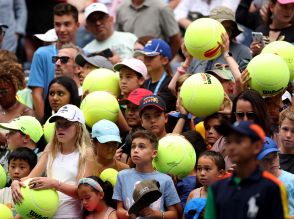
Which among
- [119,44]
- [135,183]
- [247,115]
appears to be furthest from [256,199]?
[119,44]

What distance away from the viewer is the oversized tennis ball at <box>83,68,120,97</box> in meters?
12.8

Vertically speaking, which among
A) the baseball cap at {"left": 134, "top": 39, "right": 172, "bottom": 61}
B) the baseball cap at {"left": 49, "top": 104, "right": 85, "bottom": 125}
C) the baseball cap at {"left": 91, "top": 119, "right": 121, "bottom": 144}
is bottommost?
the baseball cap at {"left": 91, "top": 119, "right": 121, "bottom": 144}

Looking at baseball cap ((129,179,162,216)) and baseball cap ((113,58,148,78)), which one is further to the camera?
baseball cap ((113,58,148,78))

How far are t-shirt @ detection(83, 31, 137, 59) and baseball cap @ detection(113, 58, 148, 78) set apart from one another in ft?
5.42

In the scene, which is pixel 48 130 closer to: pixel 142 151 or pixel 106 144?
pixel 106 144

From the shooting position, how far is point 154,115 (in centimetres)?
1182

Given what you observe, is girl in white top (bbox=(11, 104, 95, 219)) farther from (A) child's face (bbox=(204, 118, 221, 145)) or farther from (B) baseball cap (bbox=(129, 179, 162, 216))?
(A) child's face (bbox=(204, 118, 221, 145))

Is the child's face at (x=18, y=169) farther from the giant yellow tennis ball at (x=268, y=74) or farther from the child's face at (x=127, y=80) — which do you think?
the giant yellow tennis ball at (x=268, y=74)

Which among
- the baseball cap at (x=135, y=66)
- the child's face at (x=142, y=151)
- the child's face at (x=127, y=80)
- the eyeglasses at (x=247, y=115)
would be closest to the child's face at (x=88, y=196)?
the child's face at (x=142, y=151)

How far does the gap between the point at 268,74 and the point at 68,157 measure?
2187 millimetres

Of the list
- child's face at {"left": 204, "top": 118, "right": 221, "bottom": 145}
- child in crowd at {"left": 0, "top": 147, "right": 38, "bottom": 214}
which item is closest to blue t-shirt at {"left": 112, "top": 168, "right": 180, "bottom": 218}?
child's face at {"left": 204, "top": 118, "right": 221, "bottom": 145}

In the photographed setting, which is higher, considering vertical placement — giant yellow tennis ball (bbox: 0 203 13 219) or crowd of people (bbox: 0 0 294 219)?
crowd of people (bbox: 0 0 294 219)

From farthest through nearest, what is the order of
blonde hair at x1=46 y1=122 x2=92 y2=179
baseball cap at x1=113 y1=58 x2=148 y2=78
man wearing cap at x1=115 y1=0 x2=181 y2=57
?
1. man wearing cap at x1=115 y1=0 x2=181 y2=57
2. baseball cap at x1=113 y1=58 x2=148 y2=78
3. blonde hair at x1=46 y1=122 x2=92 y2=179

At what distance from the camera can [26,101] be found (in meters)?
14.6
